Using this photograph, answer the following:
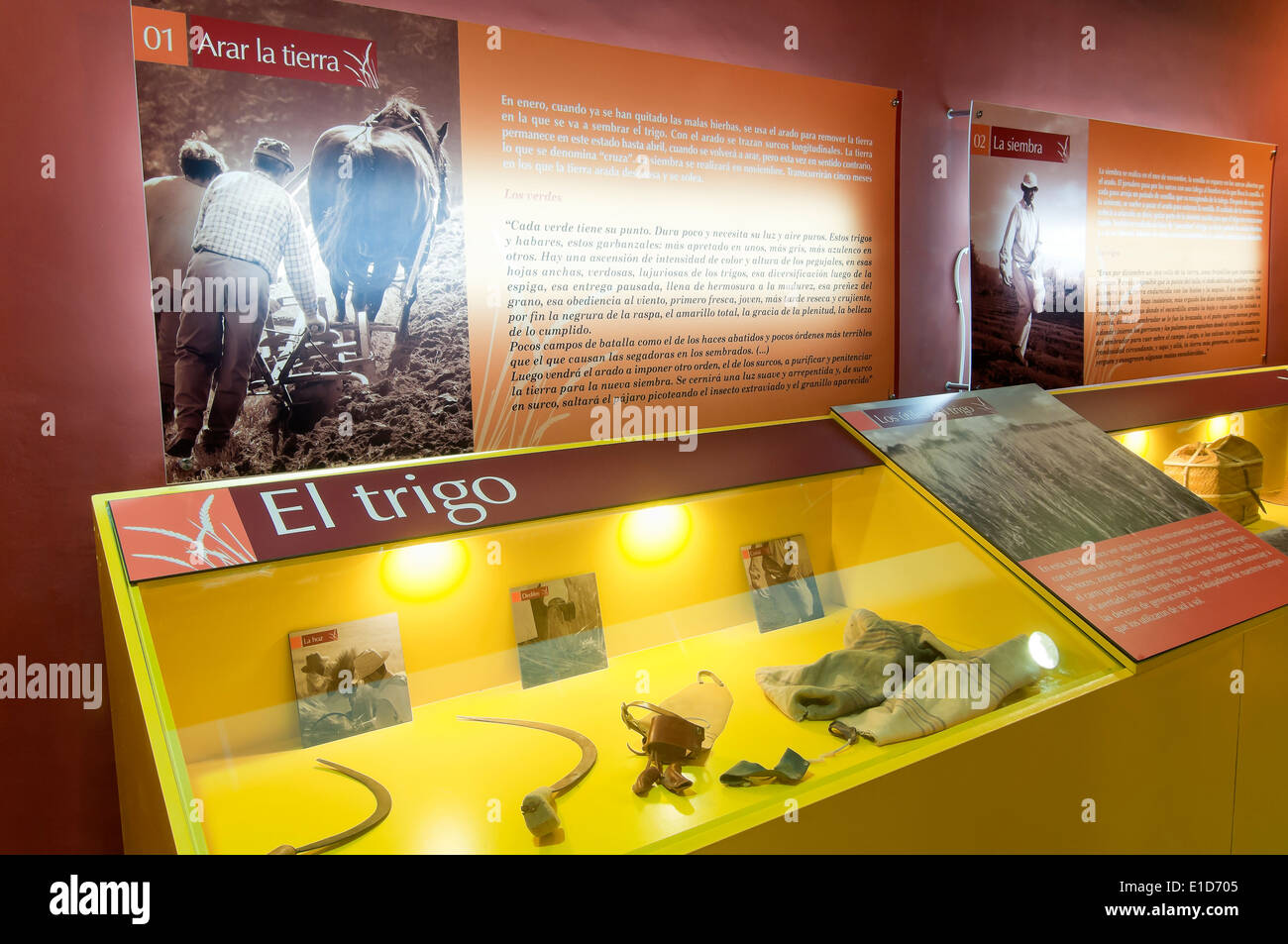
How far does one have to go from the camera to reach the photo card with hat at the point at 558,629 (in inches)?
72.8

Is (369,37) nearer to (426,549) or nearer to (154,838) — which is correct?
(426,549)

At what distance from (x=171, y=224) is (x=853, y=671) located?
1.83 m

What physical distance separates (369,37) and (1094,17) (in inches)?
130

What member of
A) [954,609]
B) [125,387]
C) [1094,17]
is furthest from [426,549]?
[1094,17]

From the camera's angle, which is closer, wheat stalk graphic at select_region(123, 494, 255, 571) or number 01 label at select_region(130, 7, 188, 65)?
wheat stalk graphic at select_region(123, 494, 255, 571)

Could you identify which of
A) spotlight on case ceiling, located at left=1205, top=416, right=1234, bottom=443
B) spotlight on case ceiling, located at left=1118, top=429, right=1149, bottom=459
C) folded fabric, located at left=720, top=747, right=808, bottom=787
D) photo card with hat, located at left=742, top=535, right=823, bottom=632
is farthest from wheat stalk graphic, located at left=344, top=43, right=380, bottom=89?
spotlight on case ceiling, located at left=1205, top=416, right=1234, bottom=443

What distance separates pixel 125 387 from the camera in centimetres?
201

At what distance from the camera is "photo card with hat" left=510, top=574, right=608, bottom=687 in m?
1.85

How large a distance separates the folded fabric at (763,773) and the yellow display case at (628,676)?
3cm

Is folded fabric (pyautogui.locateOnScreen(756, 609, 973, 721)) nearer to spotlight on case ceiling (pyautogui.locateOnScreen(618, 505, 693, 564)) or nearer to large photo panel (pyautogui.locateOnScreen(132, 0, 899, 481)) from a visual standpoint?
spotlight on case ceiling (pyautogui.locateOnScreen(618, 505, 693, 564))

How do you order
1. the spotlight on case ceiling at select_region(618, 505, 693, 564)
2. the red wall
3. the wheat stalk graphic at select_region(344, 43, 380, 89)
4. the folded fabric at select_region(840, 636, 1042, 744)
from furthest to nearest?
1. the wheat stalk graphic at select_region(344, 43, 380, 89)
2. the spotlight on case ceiling at select_region(618, 505, 693, 564)
3. the red wall
4. the folded fabric at select_region(840, 636, 1042, 744)

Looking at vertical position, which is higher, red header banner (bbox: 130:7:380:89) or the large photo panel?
red header banner (bbox: 130:7:380:89)

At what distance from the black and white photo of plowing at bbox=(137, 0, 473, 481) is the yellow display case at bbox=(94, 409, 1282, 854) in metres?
0.32
